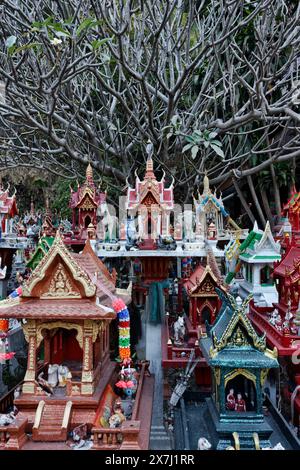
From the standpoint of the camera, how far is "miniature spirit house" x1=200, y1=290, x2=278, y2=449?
750 centimetres

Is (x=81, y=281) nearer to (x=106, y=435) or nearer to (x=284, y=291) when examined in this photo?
(x=106, y=435)

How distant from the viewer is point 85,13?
1585 centimetres

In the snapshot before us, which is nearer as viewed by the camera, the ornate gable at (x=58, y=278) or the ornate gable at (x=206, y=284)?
the ornate gable at (x=58, y=278)

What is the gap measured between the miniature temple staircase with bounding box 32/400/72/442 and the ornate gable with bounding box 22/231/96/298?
209cm

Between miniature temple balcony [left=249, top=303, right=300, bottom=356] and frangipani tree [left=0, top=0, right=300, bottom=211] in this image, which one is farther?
frangipani tree [left=0, top=0, right=300, bottom=211]

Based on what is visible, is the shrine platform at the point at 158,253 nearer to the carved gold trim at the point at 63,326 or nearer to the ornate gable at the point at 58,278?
the ornate gable at the point at 58,278

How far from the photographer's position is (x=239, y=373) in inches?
309

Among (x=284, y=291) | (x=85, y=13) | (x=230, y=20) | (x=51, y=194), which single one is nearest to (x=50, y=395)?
(x=284, y=291)

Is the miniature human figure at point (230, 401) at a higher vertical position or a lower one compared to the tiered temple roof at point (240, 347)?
lower

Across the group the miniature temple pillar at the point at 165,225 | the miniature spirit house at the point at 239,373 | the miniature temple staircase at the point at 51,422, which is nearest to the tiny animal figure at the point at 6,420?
the miniature temple staircase at the point at 51,422

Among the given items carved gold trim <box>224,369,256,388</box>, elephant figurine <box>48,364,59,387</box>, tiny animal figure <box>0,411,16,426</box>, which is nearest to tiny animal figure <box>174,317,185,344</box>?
carved gold trim <box>224,369,256,388</box>

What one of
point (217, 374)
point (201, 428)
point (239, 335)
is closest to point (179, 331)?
point (201, 428)

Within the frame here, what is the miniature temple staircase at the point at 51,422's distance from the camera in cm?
750

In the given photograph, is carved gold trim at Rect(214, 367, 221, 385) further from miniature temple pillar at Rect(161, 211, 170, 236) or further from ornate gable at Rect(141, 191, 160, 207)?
ornate gable at Rect(141, 191, 160, 207)
